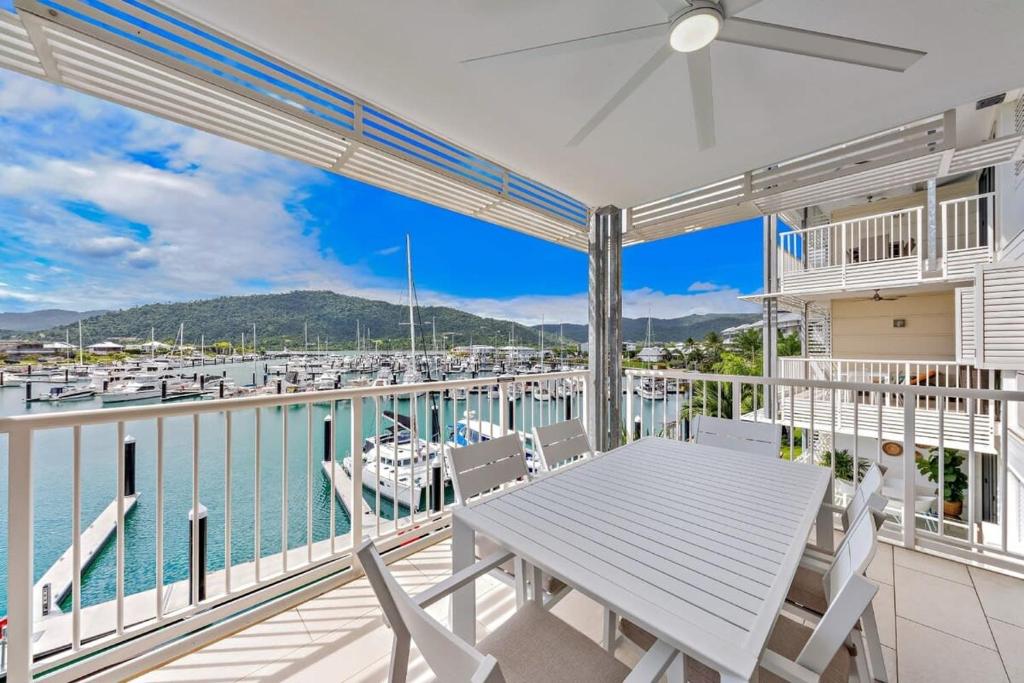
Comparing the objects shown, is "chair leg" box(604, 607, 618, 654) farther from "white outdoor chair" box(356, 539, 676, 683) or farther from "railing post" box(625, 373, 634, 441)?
"railing post" box(625, 373, 634, 441)

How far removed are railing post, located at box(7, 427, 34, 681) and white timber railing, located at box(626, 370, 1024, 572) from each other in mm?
3411

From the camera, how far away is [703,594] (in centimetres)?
95

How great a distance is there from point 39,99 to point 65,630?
5517 mm

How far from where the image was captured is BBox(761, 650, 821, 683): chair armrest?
81 centimetres

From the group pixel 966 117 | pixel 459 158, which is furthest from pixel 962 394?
pixel 459 158

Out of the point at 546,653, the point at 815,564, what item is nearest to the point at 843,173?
the point at 815,564

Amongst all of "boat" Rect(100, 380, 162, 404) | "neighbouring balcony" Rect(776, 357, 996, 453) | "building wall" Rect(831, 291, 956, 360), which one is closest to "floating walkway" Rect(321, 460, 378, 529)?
"boat" Rect(100, 380, 162, 404)

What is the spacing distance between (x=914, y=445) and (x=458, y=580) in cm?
307

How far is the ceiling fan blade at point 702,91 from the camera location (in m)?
1.55

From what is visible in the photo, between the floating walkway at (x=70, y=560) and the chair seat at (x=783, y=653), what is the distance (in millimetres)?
2154

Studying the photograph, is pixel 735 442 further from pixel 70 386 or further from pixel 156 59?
pixel 70 386

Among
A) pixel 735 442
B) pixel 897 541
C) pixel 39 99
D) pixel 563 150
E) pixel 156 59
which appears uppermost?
pixel 39 99

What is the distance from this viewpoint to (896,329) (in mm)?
7508

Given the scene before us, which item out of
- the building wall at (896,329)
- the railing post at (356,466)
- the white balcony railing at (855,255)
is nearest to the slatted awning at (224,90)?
the railing post at (356,466)
